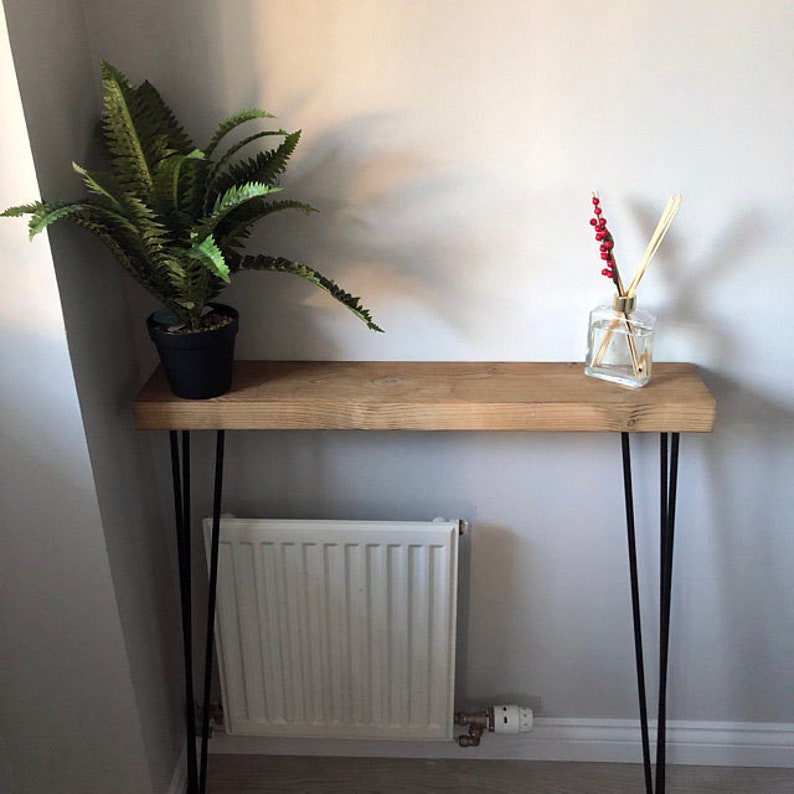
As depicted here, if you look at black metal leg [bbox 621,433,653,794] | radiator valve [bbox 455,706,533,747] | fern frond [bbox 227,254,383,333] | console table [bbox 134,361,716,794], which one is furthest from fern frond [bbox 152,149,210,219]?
radiator valve [bbox 455,706,533,747]

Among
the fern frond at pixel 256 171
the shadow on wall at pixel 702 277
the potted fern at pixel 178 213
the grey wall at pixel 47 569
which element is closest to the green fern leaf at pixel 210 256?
the potted fern at pixel 178 213

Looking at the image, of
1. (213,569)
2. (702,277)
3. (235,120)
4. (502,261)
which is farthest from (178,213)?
(702,277)

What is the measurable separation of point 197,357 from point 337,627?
0.64 metres

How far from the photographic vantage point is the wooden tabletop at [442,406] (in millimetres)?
1269

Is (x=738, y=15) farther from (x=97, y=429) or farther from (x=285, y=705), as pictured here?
(x=285, y=705)

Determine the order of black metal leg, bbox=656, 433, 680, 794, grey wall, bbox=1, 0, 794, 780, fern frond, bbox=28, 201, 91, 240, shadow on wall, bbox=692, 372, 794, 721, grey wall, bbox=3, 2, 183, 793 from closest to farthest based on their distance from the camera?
1. fern frond, bbox=28, 201, 91, 240
2. grey wall, bbox=3, 2, 183, 793
3. grey wall, bbox=1, 0, 794, 780
4. black metal leg, bbox=656, 433, 680, 794
5. shadow on wall, bbox=692, 372, 794, 721

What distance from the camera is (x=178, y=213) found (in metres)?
1.13

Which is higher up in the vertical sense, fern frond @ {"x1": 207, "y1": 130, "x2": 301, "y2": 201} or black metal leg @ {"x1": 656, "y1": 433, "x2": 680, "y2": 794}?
fern frond @ {"x1": 207, "y1": 130, "x2": 301, "y2": 201}

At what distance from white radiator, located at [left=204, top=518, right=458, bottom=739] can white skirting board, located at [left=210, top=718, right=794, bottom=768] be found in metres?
0.11

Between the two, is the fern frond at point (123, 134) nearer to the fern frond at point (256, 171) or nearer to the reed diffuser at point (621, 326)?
the fern frond at point (256, 171)

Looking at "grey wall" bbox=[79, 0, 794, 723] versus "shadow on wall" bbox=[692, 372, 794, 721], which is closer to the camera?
"grey wall" bbox=[79, 0, 794, 723]

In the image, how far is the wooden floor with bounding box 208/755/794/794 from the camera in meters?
1.73

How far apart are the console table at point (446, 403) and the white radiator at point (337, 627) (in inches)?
9.6

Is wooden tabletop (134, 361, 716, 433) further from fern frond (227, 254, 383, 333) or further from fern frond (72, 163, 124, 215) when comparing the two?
fern frond (72, 163, 124, 215)
